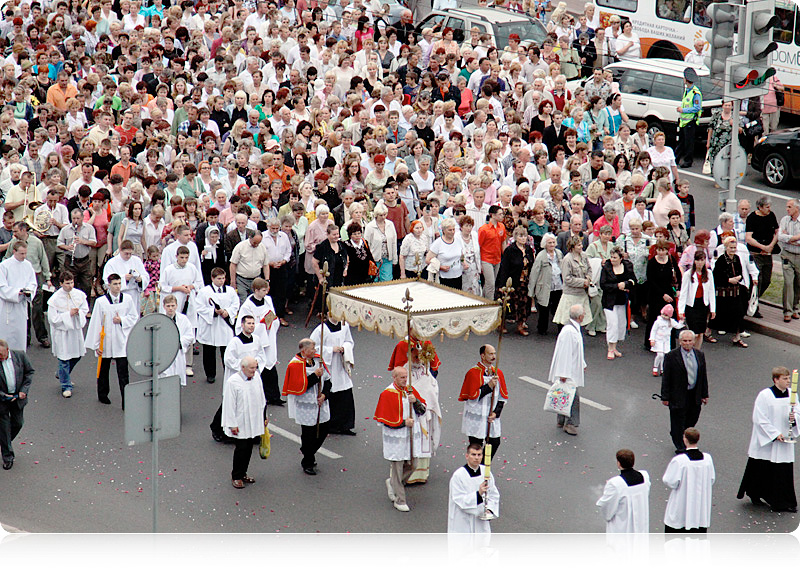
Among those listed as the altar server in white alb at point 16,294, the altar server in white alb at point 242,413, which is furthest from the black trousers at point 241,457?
the altar server in white alb at point 16,294

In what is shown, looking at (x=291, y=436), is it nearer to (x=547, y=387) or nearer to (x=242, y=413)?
(x=242, y=413)

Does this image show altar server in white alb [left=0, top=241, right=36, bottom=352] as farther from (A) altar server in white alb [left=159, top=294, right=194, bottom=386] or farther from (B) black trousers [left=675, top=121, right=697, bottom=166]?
(B) black trousers [left=675, top=121, right=697, bottom=166]

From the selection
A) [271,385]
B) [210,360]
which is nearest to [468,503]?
[271,385]

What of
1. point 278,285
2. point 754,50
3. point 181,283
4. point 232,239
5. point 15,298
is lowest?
point 278,285

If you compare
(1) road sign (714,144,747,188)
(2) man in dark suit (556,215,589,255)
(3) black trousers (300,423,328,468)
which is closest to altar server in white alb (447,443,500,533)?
(3) black trousers (300,423,328,468)

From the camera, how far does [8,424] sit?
45.2 ft

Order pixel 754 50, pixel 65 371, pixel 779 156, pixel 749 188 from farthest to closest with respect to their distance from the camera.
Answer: pixel 749 188
pixel 779 156
pixel 754 50
pixel 65 371

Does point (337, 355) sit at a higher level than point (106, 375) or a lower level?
higher

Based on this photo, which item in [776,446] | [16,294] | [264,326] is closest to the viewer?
[776,446]

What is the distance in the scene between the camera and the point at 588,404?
16.0m

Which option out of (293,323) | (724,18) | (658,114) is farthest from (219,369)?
(658,114)

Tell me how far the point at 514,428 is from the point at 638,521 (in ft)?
13.2

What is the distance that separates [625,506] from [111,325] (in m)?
7.16

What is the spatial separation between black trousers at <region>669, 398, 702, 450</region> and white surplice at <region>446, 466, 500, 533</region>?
3.73m
